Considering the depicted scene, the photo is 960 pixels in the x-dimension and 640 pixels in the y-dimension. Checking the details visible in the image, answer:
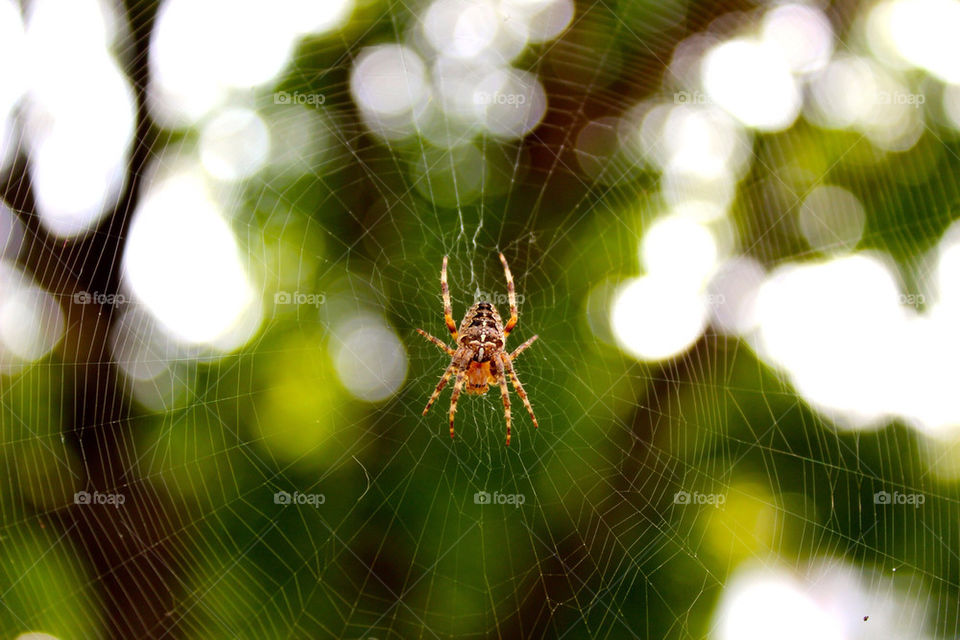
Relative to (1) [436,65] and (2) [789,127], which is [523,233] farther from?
(2) [789,127]

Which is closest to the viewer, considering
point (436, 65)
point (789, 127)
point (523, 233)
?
point (523, 233)

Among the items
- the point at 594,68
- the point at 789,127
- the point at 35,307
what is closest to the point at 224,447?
the point at 35,307

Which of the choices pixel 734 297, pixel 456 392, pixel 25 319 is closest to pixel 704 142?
pixel 734 297

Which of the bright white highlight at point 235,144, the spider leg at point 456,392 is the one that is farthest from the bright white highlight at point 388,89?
the spider leg at point 456,392

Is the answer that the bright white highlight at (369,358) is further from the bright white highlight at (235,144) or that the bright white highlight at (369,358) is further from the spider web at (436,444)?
the bright white highlight at (235,144)

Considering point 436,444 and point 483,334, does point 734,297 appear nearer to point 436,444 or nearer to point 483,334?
point 483,334

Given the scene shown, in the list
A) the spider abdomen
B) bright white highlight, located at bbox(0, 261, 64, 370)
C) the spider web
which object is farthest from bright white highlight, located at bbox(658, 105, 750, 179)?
bright white highlight, located at bbox(0, 261, 64, 370)
